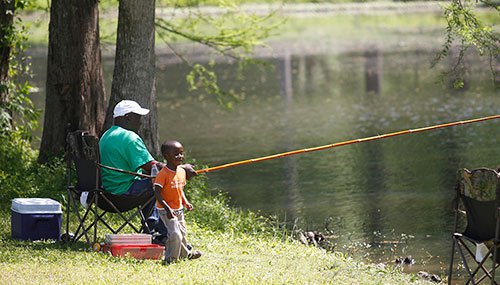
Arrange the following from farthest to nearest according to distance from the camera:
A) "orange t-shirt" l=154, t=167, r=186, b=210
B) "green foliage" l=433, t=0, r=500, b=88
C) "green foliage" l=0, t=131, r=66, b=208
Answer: "green foliage" l=0, t=131, r=66, b=208, "green foliage" l=433, t=0, r=500, b=88, "orange t-shirt" l=154, t=167, r=186, b=210

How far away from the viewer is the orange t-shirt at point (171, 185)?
24.8 feet

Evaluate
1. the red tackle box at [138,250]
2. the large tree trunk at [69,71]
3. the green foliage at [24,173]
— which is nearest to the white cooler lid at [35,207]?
the red tackle box at [138,250]

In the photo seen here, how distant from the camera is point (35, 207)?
8.34m

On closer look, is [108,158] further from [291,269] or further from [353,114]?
[353,114]

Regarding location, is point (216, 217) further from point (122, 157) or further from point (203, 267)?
point (203, 267)

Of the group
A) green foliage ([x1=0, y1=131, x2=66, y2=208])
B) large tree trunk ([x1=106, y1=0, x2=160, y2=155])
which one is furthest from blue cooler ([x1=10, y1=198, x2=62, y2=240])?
large tree trunk ([x1=106, y1=0, x2=160, y2=155])

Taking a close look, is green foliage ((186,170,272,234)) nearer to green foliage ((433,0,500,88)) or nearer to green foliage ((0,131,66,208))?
green foliage ((0,131,66,208))

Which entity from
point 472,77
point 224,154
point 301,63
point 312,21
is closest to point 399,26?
point 312,21

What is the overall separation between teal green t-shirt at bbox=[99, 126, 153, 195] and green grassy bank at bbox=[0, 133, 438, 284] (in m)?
0.54

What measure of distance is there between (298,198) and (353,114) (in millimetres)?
8605

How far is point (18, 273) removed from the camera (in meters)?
6.94

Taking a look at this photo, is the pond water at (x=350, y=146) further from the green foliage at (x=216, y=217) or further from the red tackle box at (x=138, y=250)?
the red tackle box at (x=138, y=250)

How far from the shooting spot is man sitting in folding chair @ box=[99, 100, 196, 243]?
8055 millimetres

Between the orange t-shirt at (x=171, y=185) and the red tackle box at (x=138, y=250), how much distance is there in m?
0.31
